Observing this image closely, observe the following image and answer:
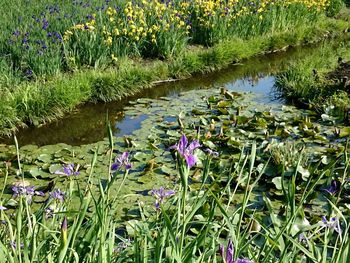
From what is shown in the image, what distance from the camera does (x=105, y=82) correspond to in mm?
7375

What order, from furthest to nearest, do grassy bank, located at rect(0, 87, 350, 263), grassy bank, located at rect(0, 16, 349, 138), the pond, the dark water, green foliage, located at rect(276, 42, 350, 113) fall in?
green foliage, located at rect(276, 42, 350, 113) < grassy bank, located at rect(0, 16, 349, 138) < the dark water < the pond < grassy bank, located at rect(0, 87, 350, 263)

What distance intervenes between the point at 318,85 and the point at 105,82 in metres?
3.09

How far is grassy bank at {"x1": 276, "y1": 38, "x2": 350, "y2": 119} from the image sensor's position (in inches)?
268

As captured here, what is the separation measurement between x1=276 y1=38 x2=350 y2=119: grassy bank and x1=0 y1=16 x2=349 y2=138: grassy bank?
146 cm

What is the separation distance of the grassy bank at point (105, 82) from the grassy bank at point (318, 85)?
1458 millimetres

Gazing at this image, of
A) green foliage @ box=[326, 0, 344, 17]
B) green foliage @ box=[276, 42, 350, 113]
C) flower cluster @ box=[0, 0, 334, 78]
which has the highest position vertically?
flower cluster @ box=[0, 0, 334, 78]

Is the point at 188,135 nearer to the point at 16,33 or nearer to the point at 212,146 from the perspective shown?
the point at 212,146

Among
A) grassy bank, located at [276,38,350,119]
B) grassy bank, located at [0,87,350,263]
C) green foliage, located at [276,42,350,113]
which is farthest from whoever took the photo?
green foliage, located at [276,42,350,113]

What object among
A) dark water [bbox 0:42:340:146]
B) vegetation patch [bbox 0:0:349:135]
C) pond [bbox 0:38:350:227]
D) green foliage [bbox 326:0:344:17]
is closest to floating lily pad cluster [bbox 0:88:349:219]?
pond [bbox 0:38:350:227]

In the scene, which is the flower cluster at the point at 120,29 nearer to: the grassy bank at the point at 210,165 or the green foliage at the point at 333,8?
the grassy bank at the point at 210,165

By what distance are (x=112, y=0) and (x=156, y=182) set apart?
25.8 feet

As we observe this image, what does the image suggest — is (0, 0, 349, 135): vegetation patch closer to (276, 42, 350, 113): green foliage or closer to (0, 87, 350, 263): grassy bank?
(0, 87, 350, 263): grassy bank

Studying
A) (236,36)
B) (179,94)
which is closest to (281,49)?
(236,36)

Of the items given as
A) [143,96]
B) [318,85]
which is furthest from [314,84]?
[143,96]
